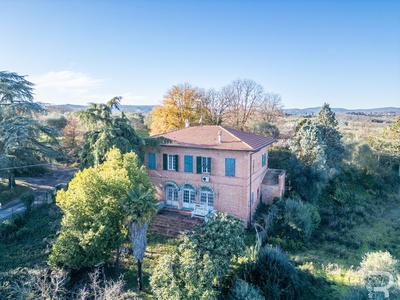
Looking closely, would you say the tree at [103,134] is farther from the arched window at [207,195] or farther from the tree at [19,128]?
the tree at [19,128]

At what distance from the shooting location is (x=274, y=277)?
1424cm

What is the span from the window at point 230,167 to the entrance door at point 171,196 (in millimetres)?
5365

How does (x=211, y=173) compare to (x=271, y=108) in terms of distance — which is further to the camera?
(x=271, y=108)

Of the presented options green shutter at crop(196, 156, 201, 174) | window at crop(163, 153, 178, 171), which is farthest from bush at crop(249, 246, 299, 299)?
A: window at crop(163, 153, 178, 171)

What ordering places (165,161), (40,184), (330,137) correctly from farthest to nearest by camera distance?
(40,184), (330,137), (165,161)

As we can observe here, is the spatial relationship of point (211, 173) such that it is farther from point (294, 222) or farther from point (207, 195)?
point (294, 222)

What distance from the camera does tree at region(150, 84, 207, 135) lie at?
39312 millimetres

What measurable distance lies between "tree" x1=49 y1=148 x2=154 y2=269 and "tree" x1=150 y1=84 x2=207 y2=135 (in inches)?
952

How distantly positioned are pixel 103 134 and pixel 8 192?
14848 mm

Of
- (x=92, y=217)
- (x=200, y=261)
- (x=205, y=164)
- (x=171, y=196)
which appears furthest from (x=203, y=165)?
(x=200, y=261)

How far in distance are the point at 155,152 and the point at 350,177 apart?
2767 centimetres

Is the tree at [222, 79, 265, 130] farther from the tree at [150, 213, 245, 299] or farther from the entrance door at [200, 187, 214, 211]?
the tree at [150, 213, 245, 299]

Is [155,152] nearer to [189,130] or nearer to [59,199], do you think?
[189,130]

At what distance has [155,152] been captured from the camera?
82.5ft
